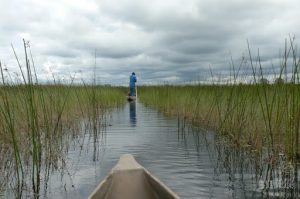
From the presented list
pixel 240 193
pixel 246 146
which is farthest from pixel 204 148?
pixel 240 193

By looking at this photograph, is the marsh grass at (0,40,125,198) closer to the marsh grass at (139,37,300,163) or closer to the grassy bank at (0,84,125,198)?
the grassy bank at (0,84,125,198)

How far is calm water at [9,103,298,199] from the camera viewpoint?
223 inches

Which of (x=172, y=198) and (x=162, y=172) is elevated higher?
(x=172, y=198)

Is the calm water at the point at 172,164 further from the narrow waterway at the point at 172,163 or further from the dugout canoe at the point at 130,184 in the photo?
the dugout canoe at the point at 130,184

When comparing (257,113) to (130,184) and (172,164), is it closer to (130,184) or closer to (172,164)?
(172,164)

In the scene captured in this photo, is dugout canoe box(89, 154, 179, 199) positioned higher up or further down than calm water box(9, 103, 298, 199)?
higher up

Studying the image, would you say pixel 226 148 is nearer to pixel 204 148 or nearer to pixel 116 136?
pixel 204 148

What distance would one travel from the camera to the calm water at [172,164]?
18.6 ft

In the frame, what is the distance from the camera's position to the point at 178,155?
323 inches

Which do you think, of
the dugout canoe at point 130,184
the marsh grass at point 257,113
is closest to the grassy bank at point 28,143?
the dugout canoe at point 130,184

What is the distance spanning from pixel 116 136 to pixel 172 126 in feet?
9.09

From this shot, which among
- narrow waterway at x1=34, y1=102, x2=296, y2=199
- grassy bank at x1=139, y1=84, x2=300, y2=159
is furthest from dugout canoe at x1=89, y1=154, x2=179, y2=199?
grassy bank at x1=139, y1=84, x2=300, y2=159

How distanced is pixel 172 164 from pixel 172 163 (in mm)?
86

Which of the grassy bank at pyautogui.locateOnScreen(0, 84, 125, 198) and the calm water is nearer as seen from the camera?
the grassy bank at pyautogui.locateOnScreen(0, 84, 125, 198)
